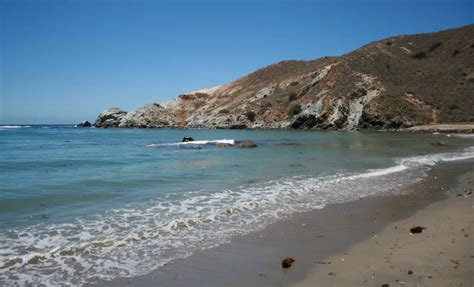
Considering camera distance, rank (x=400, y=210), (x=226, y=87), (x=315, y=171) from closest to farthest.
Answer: (x=400, y=210) < (x=315, y=171) < (x=226, y=87)

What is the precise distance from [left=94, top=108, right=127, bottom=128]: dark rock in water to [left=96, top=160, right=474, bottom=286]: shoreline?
103m

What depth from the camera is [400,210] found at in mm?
9953

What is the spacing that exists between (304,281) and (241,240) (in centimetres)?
236

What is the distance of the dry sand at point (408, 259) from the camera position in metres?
5.28

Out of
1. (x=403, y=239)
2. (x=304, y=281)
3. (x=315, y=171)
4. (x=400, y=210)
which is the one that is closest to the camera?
(x=304, y=281)

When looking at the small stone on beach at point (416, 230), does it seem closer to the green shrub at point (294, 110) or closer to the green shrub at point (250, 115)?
the green shrub at point (294, 110)

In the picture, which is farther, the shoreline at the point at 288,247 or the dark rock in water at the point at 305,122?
the dark rock in water at the point at 305,122

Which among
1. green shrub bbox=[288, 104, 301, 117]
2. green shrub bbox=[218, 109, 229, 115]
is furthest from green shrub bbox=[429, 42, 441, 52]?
green shrub bbox=[218, 109, 229, 115]

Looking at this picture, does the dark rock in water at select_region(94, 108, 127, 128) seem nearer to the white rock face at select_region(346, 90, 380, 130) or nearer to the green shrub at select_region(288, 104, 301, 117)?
the green shrub at select_region(288, 104, 301, 117)

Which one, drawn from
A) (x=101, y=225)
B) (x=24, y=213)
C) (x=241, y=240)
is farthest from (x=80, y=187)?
(x=241, y=240)

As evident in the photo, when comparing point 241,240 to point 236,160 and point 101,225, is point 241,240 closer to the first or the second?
point 101,225

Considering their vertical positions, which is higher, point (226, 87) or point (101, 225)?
point (226, 87)

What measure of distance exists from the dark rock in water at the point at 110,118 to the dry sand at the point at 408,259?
10566 centimetres

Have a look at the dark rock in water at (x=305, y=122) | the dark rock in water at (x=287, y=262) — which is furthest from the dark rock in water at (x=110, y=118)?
the dark rock in water at (x=287, y=262)
